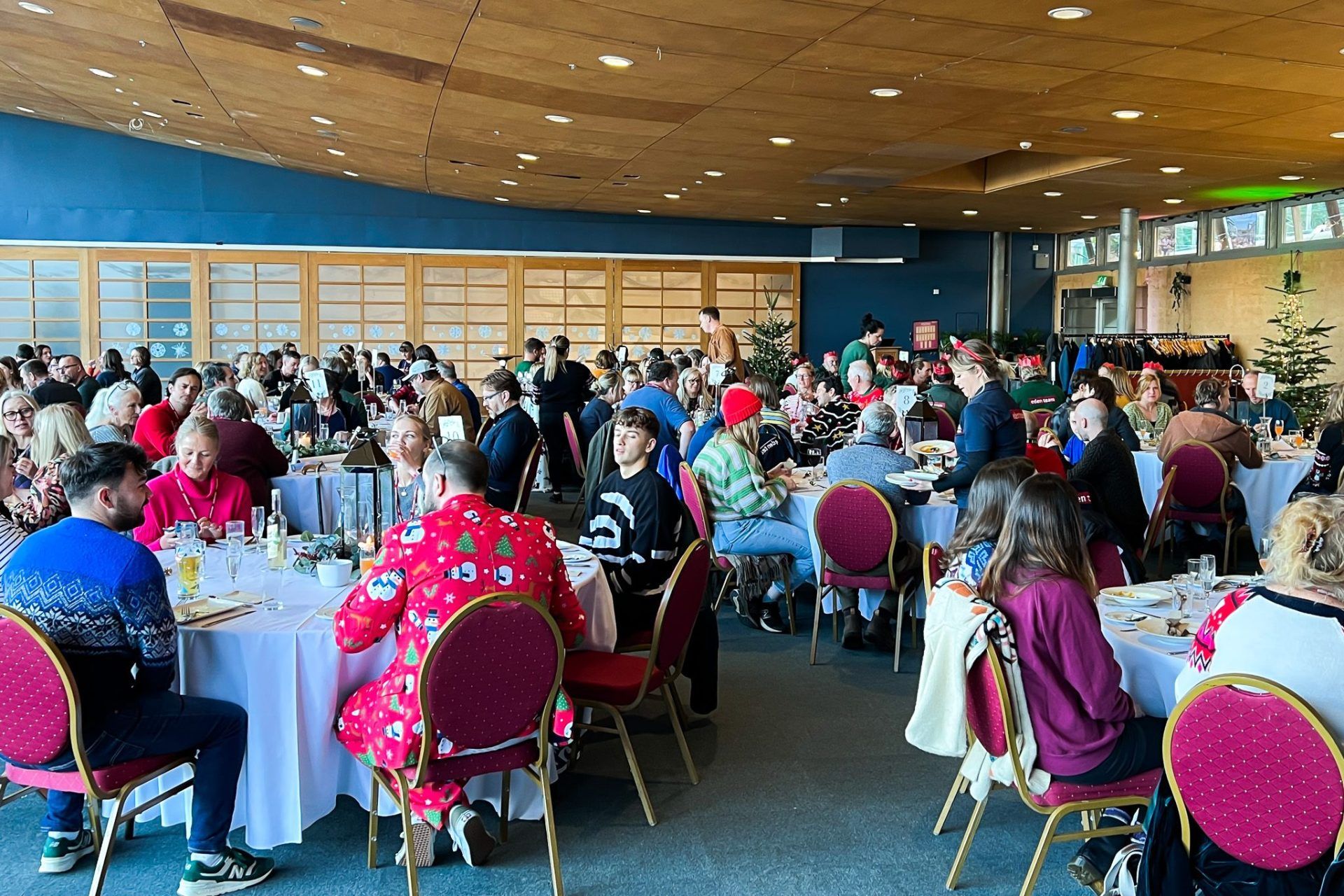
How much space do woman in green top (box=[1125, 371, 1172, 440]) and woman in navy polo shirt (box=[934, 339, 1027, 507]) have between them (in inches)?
136

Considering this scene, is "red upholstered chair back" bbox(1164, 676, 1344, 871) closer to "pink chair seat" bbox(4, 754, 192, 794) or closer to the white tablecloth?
"pink chair seat" bbox(4, 754, 192, 794)

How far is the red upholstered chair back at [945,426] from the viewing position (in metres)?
8.08

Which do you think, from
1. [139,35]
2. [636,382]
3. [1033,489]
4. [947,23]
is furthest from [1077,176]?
[1033,489]

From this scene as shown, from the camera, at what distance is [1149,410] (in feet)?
28.5

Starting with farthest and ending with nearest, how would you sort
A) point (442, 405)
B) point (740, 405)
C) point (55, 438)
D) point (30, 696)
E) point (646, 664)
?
point (442, 405) → point (740, 405) → point (55, 438) → point (646, 664) → point (30, 696)

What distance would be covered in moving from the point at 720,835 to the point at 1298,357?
40.9 feet

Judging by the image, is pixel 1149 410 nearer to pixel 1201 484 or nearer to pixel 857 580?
pixel 1201 484

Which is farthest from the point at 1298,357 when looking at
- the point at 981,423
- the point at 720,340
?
the point at 981,423

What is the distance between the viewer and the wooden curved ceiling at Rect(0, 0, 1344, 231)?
19.8ft

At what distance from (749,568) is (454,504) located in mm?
3174

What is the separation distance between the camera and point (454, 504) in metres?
3.06

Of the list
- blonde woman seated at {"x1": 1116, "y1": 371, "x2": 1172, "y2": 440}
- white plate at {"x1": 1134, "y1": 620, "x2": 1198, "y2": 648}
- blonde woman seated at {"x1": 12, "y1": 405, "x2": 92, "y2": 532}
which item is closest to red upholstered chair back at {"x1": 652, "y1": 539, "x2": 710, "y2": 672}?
white plate at {"x1": 1134, "y1": 620, "x2": 1198, "y2": 648}

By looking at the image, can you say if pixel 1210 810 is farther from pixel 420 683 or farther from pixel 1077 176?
pixel 1077 176

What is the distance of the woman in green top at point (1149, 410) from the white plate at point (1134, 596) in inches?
204
